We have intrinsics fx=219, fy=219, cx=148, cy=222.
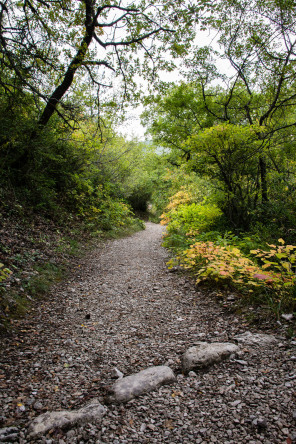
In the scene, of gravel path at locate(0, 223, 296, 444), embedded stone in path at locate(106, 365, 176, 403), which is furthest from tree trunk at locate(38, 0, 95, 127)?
embedded stone in path at locate(106, 365, 176, 403)

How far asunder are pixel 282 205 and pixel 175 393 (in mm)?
4975

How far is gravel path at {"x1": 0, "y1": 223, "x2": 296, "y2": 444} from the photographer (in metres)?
1.52

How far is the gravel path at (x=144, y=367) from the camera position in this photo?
1.52m

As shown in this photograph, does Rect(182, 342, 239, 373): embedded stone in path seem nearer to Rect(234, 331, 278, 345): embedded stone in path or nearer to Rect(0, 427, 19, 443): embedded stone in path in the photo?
Rect(234, 331, 278, 345): embedded stone in path

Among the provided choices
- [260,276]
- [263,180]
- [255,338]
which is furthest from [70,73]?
[255,338]

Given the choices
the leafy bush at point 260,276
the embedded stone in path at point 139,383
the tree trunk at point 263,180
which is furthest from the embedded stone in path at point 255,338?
the tree trunk at point 263,180

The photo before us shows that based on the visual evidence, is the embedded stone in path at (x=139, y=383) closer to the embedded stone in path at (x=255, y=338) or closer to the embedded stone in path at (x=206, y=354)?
the embedded stone in path at (x=206, y=354)

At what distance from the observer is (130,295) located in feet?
13.6

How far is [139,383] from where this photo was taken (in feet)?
6.30

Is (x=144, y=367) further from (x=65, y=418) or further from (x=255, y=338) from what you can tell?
(x=255, y=338)

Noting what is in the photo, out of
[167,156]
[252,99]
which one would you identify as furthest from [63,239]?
[167,156]

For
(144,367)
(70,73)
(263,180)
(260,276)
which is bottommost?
(144,367)

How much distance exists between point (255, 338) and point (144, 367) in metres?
1.24

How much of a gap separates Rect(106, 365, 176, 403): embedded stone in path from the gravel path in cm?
6
